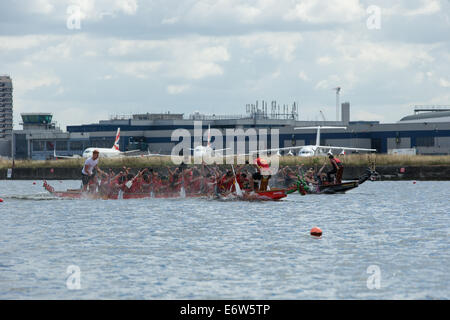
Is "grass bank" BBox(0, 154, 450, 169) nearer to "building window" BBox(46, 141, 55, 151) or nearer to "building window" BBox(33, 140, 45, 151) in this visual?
"building window" BBox(46, 141, 55, 151)

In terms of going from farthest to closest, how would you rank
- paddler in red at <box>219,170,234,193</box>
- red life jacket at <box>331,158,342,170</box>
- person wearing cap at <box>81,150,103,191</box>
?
red life jacket at <box>331,158,342,170</box> → paddler in red at <box>219,170,234,193</box> → person wearing cap at <box>81,150,103,191</box>

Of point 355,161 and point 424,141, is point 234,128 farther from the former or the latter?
point 355,161

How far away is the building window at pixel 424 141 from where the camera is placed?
11356 centimetres

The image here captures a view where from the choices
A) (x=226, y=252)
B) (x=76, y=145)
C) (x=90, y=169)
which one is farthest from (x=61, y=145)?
(x=226, y=252)

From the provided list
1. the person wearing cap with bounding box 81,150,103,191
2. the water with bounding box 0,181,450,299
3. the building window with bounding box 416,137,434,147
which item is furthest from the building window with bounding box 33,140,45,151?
the person wearing cap with bounding box 81,150,103,191

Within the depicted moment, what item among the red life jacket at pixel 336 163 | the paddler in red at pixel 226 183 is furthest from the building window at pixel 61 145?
the paddler in red at pixel 226 183

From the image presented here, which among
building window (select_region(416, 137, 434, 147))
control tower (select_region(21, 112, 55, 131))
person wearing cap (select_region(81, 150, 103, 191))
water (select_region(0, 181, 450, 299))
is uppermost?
control tower (select_region(21, 112, 55, 131))

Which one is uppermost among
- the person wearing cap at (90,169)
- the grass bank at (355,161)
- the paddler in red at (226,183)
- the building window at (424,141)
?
the building window at (424,141)

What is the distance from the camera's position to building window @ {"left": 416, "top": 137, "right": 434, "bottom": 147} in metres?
114

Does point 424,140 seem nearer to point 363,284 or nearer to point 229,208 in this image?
point 229,208

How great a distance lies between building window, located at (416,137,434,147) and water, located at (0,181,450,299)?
232ft

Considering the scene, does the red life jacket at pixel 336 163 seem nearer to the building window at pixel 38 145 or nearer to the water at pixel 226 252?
the water at pixel 226 252

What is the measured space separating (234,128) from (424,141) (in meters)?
51.6

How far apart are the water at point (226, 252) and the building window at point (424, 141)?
232 ft
